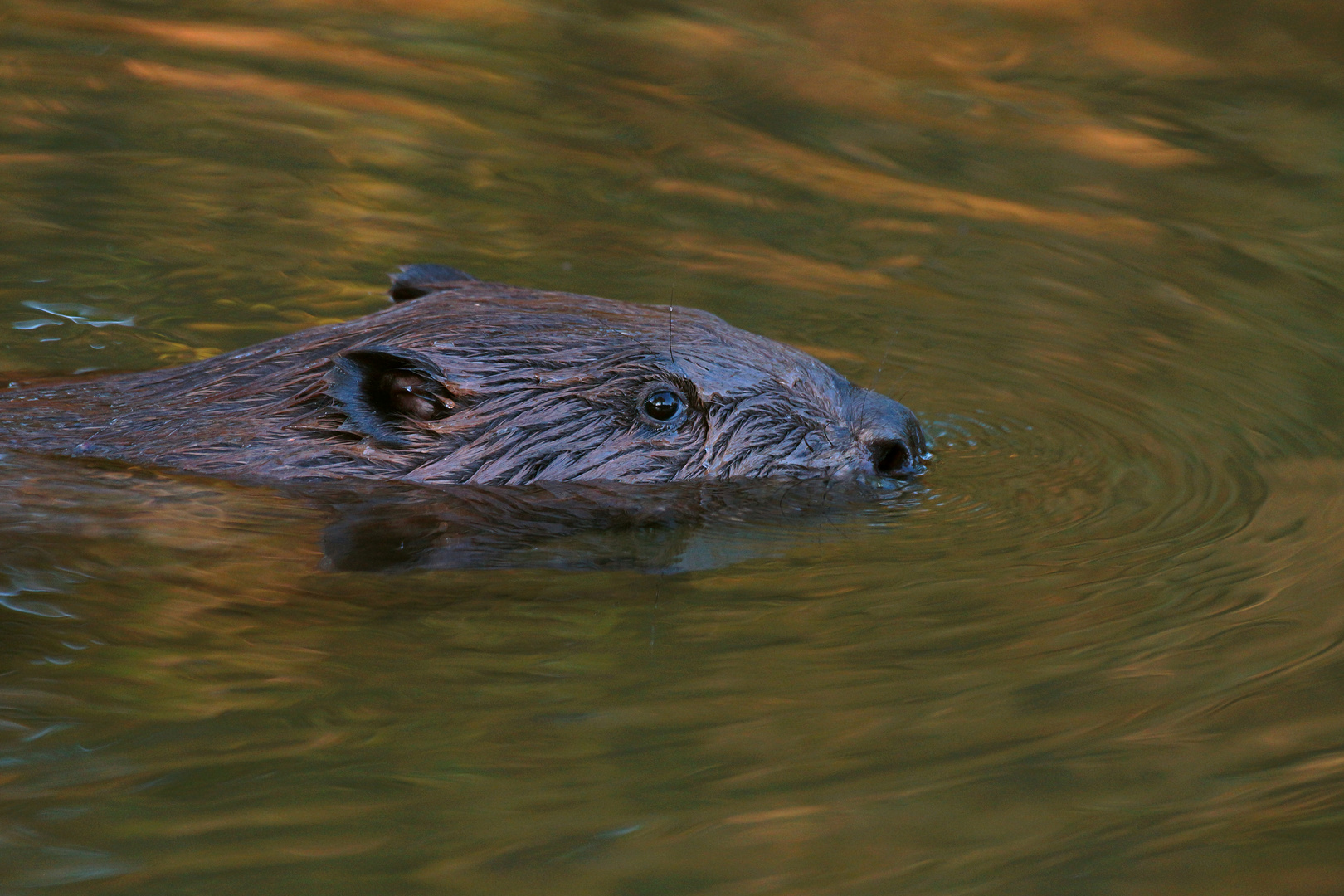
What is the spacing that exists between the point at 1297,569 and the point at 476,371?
7.43ft

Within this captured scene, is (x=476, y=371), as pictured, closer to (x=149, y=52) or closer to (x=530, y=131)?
(x=530, y=131)

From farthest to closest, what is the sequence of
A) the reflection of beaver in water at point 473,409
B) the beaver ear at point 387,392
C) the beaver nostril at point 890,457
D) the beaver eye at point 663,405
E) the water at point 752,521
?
the beaver nostril at point 890,457 < the beaver eye at point 663,405 < the reflection of beaver in water at point 473,409 < the beaver ear at point 387,392 < the water at point 752,521

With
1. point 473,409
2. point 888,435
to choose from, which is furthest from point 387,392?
point 888,435

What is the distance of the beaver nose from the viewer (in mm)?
4375

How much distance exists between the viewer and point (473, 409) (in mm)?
4141

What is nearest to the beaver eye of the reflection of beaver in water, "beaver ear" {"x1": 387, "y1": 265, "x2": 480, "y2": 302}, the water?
the reflection of beaver in water

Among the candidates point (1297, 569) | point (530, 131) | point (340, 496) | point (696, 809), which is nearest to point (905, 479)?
point (1297, 569)

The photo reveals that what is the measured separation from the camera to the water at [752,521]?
8.55ft

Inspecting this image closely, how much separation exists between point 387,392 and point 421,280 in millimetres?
881

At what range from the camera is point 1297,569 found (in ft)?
12.3

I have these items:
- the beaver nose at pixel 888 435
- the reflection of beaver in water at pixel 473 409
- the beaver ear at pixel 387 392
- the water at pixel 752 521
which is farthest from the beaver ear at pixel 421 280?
the beaver nose at pixel 888 435

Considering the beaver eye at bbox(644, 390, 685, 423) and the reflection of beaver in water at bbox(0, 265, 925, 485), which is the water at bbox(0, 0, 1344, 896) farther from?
the beaver eye at bbox(644, 390, 685, 423)

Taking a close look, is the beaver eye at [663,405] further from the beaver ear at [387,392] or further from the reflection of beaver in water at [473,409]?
the beaver ear at [387,392]

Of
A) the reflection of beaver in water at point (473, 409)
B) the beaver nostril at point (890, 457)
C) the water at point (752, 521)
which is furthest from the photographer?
the beaver nostril at point (890, 457)
